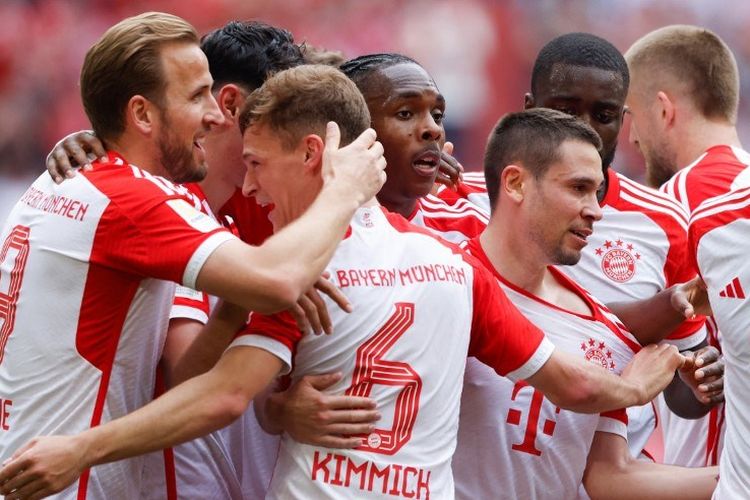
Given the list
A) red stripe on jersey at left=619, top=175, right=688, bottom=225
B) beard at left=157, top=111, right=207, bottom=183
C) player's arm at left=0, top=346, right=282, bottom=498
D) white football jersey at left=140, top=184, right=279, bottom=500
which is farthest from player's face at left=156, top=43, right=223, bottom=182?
red stripe on jersey at left=619, top=175, right=688, bottom=225

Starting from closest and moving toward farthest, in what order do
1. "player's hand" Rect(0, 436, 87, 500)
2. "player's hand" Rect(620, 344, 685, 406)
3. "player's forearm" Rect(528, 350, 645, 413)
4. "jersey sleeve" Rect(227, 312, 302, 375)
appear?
"player's hand" Rect(0, 436, 87, 500) → "jersey sleeve" Rect(227, 312, 302, 375) → "player's forearm" Rect(528, 350, 645, 413) → "player's hand" Rect(620, 344, 685, 406)

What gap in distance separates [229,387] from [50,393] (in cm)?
67

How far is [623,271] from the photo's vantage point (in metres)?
5.17

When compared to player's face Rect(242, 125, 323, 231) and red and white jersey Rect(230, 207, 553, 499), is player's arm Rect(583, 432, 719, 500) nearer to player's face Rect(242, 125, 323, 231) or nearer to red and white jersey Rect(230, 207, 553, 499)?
red and white jersey Rect(230, 207, 553, 499)

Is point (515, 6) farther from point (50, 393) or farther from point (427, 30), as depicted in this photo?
point (50, 393)

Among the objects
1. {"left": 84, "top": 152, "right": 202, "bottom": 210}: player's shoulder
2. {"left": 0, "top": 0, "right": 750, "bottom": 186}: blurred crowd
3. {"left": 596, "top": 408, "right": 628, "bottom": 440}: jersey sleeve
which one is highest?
{"left": 84, "top": 152, "right": 202, "bottom": 210}: player's shoulder

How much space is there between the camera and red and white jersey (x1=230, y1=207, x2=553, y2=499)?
3.61 metres

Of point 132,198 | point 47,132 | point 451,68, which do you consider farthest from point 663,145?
point 47,132

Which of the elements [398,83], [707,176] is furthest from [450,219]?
[707,176]

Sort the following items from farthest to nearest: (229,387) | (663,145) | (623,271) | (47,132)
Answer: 1. (47,132)
2. (663,145)
3. (623,271)
4. (229,387)

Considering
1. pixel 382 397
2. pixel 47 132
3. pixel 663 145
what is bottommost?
pixel 47 132

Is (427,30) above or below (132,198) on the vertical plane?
below

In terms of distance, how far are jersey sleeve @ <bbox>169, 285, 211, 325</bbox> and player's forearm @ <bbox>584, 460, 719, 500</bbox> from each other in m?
1.43

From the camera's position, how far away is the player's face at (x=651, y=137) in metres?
6.37
